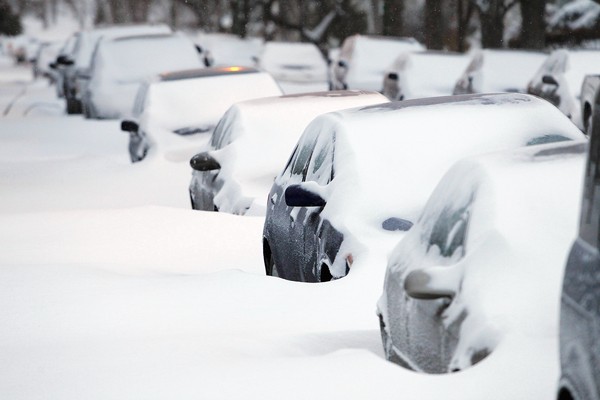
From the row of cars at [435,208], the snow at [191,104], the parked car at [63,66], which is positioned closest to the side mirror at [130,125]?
the snow at [191,104]

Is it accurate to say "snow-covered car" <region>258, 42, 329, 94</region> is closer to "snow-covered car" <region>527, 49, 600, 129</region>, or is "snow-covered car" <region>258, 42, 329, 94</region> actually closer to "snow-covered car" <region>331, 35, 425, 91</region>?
"snow-covered car" <region>331, 35, 425, 91</region>

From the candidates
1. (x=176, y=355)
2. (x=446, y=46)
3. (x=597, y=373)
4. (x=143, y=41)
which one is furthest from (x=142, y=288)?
(x=446, y=46)

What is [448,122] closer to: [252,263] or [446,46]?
[252,263]

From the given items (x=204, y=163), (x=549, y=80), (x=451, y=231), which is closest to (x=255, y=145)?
(x=204, y=163)

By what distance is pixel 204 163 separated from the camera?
1090 centimetres

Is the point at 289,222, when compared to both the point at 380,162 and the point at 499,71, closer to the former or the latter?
the point at 380,162

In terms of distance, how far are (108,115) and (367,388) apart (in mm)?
20105

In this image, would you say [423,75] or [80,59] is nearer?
[423,75]

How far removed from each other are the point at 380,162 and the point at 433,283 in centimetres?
277

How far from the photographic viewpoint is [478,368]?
460 centimetres

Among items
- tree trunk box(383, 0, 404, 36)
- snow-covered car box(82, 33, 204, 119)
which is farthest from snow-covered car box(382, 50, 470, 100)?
tree trunk box(383, 0, 404, 36)

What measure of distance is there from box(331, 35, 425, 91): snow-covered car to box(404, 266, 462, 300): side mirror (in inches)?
878

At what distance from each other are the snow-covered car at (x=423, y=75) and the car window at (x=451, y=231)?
1651cm

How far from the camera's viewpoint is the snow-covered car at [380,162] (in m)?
7.32
